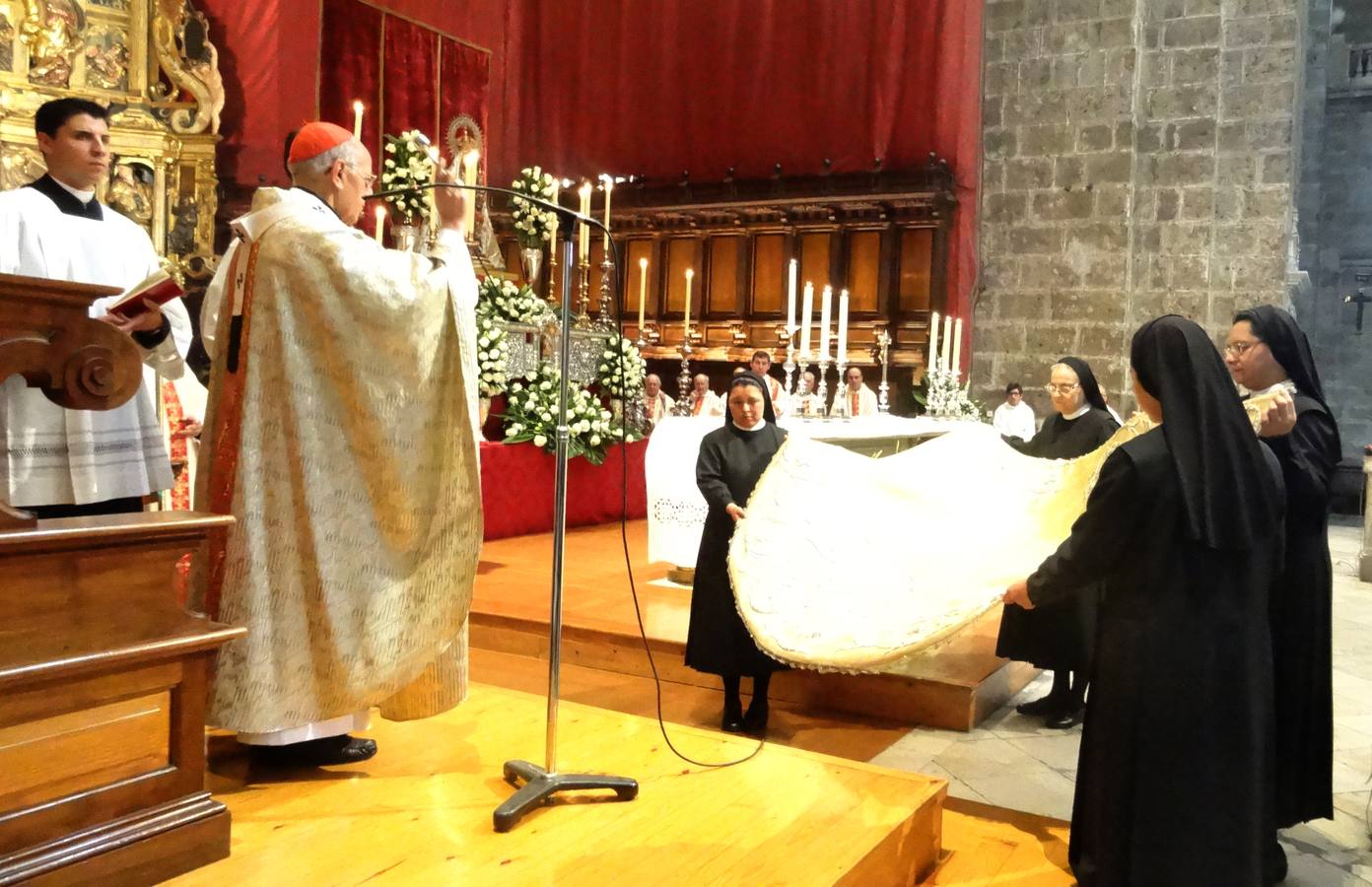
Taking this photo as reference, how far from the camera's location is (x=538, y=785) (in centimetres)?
262

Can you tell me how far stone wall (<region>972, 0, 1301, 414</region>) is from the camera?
448 inches

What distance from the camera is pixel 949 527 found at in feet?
13.9

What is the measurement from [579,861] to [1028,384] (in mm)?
10922

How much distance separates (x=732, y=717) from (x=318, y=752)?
1847 mm

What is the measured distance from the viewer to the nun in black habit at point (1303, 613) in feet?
10.1

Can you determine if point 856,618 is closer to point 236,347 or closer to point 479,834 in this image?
point 479,834

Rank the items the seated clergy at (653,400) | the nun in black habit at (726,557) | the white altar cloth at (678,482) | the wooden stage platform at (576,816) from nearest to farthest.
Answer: the wooden stage platform at (576,816), the nun in black habit at (726,557), the white altar cloth at (678,482), the seated clergy at (653,400)

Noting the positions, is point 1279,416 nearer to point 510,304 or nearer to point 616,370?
point 510,304

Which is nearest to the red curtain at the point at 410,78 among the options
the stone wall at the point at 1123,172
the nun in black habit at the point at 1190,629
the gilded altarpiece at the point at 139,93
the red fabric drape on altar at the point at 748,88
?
the gilded altarpiece at the point at 139,93

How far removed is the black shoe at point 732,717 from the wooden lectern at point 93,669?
231cm

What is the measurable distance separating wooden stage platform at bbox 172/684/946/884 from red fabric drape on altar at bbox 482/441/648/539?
3.74 metres

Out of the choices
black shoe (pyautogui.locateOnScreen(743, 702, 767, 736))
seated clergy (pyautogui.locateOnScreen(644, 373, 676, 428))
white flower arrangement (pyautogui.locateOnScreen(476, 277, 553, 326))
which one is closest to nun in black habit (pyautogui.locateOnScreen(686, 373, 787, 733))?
black shoe (pyautogui.locateOnScreen(743, 702, 767, 736))

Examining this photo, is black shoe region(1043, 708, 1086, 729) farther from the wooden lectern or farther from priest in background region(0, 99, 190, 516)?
priest in background region(0, 99, 190, 516)

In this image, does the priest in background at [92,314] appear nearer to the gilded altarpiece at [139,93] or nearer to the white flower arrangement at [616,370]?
the white flower arrangement at [616,370]
